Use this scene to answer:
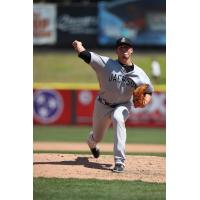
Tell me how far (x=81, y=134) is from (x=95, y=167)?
6926 mm

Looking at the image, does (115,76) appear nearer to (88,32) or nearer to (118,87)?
(118,87)

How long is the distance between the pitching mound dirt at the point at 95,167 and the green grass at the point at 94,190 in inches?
7.1

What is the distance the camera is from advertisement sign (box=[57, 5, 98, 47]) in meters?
20.6

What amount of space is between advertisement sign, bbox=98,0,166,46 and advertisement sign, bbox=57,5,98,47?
25 cm

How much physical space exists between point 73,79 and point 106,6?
299 centimetres

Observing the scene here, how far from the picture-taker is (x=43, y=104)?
15.1 metres

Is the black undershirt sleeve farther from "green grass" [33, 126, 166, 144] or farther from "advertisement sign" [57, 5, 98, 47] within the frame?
"advertisement sign" [57, 5, 98, 47]

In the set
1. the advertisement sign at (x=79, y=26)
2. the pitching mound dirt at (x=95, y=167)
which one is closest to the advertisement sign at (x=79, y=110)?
the advertisement sign at (x=79, y=26)

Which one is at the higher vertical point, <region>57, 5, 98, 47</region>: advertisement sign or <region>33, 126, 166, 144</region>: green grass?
<region>57, 5, 98, 47</region>: advertisement sign

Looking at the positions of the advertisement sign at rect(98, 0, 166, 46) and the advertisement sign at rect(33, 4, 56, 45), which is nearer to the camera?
the advertisement sign at rect(33, 4, 56, 45)

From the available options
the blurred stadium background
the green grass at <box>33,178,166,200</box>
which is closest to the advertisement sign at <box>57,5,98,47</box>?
the blurred stadium background

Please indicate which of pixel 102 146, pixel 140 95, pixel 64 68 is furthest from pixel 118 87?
pixel 64 68

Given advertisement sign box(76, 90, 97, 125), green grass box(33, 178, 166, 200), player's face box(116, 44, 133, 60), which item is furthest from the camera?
advertisement sign box(76, 90, 97, 125)
